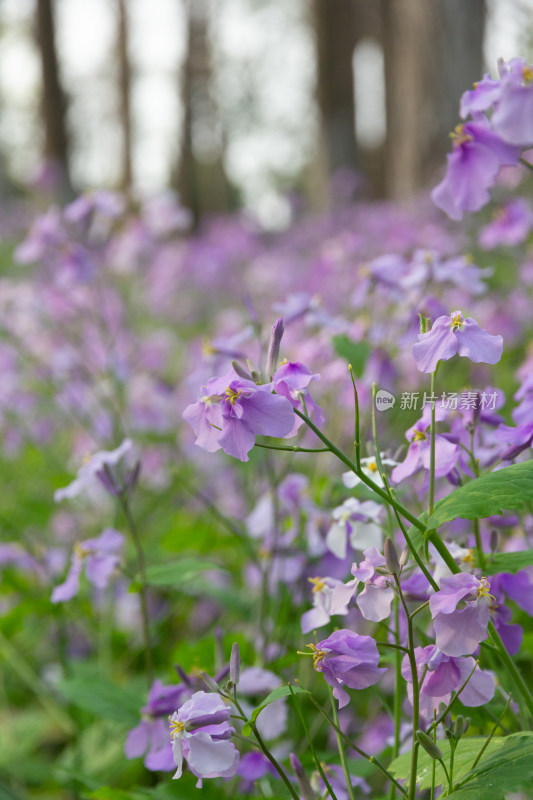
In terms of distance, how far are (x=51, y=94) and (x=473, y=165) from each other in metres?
11.9

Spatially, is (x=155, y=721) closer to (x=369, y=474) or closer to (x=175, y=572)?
(x=175, y=572)

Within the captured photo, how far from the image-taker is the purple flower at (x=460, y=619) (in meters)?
0.82

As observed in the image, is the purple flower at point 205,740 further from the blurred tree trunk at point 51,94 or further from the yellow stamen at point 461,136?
the blurred tree trunk at point 51,94

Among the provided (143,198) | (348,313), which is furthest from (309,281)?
(348,313)

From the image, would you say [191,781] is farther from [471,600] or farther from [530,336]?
[530,336]

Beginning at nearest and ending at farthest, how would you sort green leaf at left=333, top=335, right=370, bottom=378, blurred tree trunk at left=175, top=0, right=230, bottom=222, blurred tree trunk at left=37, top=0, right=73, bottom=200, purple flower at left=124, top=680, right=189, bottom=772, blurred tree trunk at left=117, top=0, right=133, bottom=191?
purple flower at left=124, top=680, right=189, bottom=772 → green leaf at left=333, top=335, right=370, bottom=378 → blurred tree trunk at left=37, top=0, right=73, bottom=200 → blurred tree trunk at left=175, top=0, right=230, bottom=222 → blurred tree trunk at left=117, top=0, right=133, bottom=191

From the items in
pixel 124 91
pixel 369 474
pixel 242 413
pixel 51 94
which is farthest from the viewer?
pixel 124 91

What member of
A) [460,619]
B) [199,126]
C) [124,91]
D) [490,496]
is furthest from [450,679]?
[199,126]

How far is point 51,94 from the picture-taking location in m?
11.8

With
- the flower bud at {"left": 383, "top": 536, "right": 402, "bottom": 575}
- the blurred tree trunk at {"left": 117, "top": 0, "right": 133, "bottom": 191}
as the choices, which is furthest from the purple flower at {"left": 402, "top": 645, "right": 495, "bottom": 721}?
the blurred tree trunk at {"left": 117, "top": 0, "right": 133, "bottom": 191}

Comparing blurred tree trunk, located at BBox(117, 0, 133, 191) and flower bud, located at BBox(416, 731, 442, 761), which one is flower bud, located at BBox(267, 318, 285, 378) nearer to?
flower bud, located at BBox(416, 731, 442, 761)

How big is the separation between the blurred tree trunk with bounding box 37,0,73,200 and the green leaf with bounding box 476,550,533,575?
1123 centimetres

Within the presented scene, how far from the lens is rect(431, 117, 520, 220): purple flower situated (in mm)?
1137

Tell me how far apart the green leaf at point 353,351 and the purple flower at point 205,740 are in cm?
83
